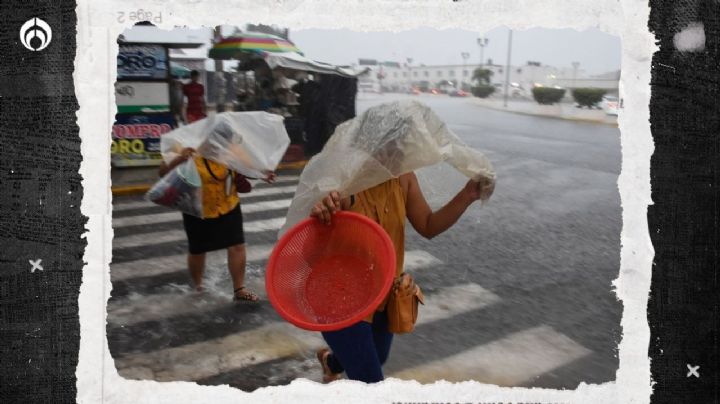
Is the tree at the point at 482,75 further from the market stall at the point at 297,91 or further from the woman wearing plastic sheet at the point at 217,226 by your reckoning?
the woman wearing plastic sheet at the point at 217,226

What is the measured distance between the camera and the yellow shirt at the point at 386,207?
2.17m

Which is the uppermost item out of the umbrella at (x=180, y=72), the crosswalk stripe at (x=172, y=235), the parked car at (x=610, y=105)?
the umbrella at (x=180, y=72)

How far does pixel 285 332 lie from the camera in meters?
3.19

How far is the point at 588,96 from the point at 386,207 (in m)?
1.01

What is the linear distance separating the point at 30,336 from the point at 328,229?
1.07m

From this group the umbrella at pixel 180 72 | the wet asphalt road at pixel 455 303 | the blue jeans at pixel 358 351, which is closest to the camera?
the blue jeans at pixel 358 351

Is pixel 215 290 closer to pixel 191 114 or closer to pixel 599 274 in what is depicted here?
pixel 191 114

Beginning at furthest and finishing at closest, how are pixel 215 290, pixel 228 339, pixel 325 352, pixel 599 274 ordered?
pixel 599 274 < pixel 215 290 < pixel 228 339 < pixel 325 352

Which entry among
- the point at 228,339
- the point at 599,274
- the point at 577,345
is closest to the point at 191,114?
the point at 228,339

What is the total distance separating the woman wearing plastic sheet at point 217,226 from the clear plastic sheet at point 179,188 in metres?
0.06

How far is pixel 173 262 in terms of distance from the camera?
Result: 13.1ft

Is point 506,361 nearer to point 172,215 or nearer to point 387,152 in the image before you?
point 387,152

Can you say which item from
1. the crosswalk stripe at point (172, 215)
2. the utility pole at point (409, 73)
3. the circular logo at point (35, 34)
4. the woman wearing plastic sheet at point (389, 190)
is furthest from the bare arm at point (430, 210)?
the circular logo at point (35, 34)

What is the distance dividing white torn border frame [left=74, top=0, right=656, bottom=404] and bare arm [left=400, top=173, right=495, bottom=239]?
0.53m
